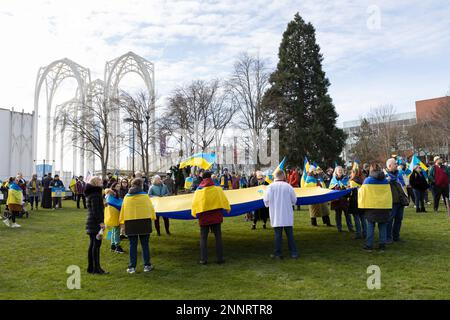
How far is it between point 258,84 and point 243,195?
29.2 metres

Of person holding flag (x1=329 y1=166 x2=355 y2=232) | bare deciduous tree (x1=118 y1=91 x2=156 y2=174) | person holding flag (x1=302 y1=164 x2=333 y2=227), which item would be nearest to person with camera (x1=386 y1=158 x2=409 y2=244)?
person holding flag (x1=329 y1=166 x2=355 y2=232)

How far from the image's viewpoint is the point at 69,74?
141ft

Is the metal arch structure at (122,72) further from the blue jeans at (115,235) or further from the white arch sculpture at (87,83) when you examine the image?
the blue jeans at (115,235)

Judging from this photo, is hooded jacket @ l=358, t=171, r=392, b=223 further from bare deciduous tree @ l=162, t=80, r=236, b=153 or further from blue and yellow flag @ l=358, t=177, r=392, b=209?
bare deciduous tree @ l=162, t=80, r=236, b=153

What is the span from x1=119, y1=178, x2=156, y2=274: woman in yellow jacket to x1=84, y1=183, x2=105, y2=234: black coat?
1.51ft

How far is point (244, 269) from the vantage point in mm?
7352

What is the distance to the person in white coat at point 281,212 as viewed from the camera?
7.99 m

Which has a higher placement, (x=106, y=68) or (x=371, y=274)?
(x=106, y=68)

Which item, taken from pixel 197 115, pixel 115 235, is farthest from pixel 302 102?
pixel 115 235

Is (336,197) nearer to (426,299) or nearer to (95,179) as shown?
(426,299)

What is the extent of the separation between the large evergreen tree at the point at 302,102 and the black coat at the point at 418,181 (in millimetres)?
22410

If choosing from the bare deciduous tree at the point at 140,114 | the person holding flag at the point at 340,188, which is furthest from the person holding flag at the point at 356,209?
the bare deciduous tree at the point at 140,114
